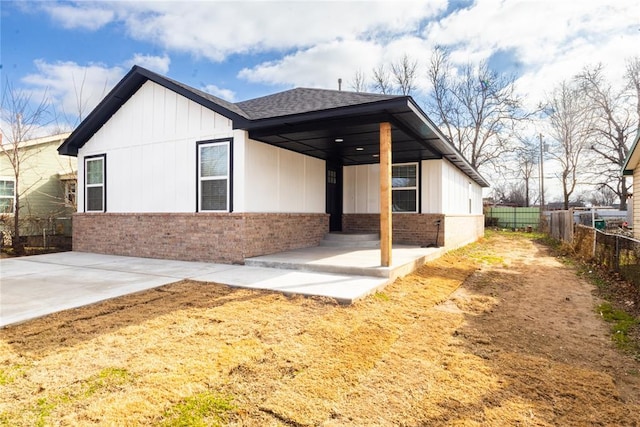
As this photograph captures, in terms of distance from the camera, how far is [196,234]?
811cm

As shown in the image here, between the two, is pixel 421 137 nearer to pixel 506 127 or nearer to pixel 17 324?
pixel 17 324

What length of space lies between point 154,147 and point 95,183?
9.50ft

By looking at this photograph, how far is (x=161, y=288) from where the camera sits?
5.48 metres

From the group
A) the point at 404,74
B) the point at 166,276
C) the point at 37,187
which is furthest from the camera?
the point at 404,74

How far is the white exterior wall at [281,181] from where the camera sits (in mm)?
7785

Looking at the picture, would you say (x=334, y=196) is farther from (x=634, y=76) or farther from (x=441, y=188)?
(x=634, y=76)

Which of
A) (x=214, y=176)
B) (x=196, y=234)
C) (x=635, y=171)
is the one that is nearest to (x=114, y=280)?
(x=196, y=234)

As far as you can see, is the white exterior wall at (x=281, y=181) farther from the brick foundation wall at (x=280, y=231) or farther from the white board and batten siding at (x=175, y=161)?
the brick foundation wall at (x=280, y=231)

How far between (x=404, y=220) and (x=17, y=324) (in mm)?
9620

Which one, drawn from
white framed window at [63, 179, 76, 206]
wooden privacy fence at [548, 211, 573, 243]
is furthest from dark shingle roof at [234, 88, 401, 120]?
white framed window at [63, 179, 76, 206]

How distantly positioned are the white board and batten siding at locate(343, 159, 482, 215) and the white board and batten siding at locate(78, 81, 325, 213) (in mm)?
2223

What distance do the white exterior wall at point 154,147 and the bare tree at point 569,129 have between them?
28583mm

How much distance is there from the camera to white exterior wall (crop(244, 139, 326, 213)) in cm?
779

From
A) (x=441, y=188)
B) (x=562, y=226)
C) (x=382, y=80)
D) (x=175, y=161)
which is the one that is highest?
(x=382, y=80)
